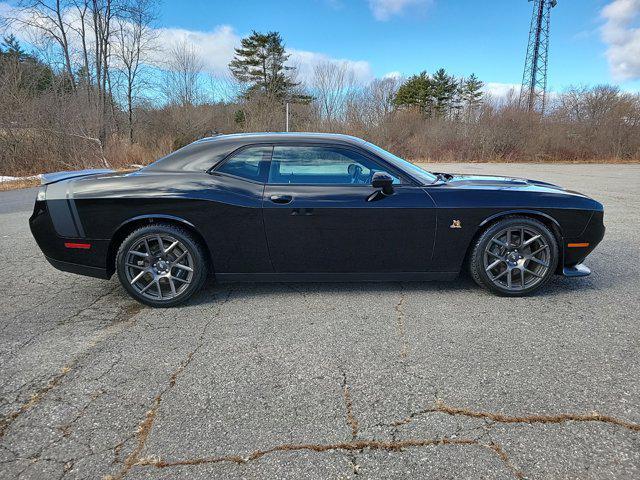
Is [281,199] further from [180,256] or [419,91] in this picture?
[419,91]

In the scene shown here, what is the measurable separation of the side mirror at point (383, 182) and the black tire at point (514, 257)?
0.92 metres

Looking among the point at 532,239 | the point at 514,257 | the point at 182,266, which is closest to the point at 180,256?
the point at 182,266

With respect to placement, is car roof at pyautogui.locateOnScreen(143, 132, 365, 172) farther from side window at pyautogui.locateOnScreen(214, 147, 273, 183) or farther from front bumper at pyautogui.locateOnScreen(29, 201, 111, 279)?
front bumper at pyautogui.locateOnScreen(29, 201, 111, 279)

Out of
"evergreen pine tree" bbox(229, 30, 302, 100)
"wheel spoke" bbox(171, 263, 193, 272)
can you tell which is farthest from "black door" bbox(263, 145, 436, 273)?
"evergreen pine tree" bbox(229, 30, 302, 100)

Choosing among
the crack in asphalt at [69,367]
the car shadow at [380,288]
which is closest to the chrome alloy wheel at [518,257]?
the car shadow at [380,288]

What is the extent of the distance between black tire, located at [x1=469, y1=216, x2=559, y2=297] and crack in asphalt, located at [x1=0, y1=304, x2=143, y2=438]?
9.80 feet

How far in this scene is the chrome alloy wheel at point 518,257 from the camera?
3355 mm

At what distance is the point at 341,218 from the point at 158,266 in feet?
5.33

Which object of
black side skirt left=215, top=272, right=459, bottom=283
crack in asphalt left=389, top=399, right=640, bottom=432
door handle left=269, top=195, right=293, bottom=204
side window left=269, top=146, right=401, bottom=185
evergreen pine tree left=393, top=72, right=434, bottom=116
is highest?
evergreen pine tree left=393, top=72, right=434, bottom=116

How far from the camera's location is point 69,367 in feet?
7.93

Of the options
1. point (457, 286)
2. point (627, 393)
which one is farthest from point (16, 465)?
point (457, 286)

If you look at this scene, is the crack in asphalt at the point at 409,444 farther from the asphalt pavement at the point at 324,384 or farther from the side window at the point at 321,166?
the side window at the point at 321,166

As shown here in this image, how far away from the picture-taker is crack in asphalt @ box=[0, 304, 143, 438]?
1.97m

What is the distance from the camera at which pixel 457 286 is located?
3674 millimetres
